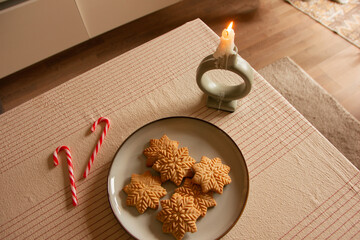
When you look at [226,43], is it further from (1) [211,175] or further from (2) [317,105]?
(2) [317,105]

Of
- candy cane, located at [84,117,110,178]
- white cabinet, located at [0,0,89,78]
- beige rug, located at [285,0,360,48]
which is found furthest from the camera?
beige rug, located at [285,0,360,48]

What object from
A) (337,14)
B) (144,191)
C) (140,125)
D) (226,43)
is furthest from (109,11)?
(337,14)

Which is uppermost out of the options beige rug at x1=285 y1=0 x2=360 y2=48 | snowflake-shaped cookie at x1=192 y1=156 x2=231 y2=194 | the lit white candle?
the lit white candle

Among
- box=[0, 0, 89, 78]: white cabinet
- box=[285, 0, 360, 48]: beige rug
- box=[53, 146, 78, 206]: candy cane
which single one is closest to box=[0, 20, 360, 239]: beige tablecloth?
box=[53, 146, 78, 206]: candy cane

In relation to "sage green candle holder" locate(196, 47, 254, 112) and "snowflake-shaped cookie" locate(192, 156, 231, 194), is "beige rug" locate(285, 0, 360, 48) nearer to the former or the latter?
"sage green candle holder" locate(196, 47, 254, 112)

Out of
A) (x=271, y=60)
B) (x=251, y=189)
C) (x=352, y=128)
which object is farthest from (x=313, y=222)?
(x=271, y=60)

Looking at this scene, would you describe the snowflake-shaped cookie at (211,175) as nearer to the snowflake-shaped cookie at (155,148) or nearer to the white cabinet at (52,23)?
the snowflake-shaped cookie at (155,148)

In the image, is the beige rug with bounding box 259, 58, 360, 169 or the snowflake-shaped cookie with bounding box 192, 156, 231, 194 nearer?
the snowflake-shaped cookie with bounding box 192, 156, 231, 194
